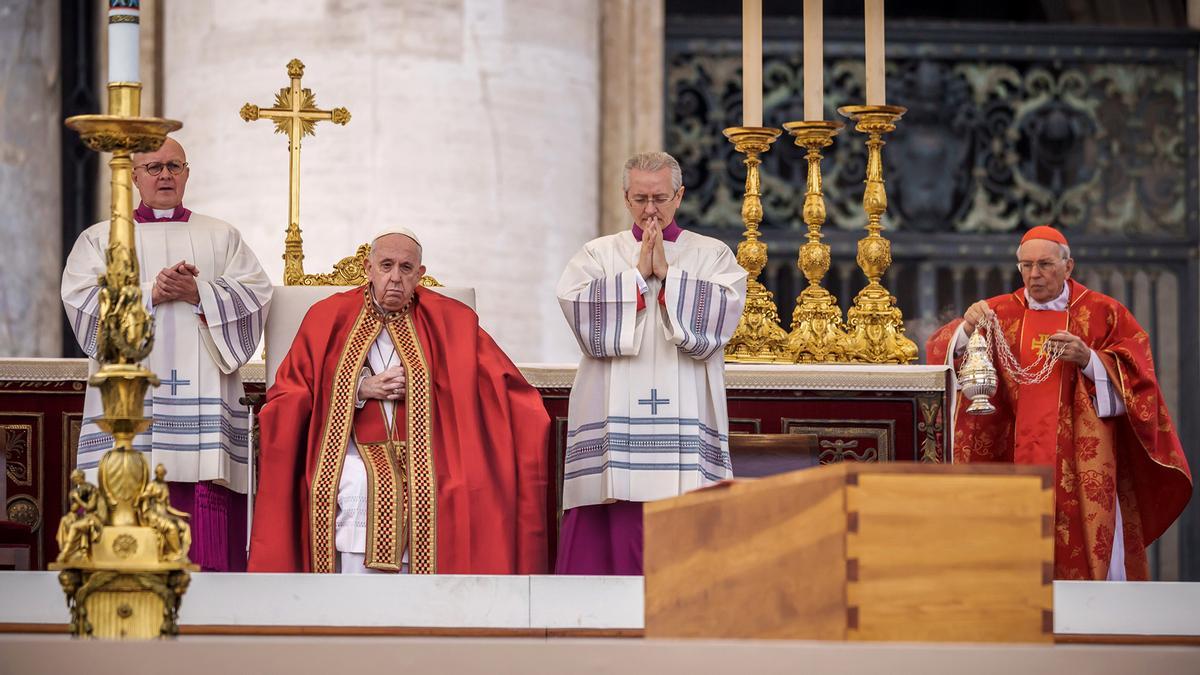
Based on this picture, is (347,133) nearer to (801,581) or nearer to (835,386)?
(835,386)

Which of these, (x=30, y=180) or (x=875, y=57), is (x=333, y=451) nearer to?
(x=875, y=57)

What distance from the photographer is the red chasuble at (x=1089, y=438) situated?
24.8ft

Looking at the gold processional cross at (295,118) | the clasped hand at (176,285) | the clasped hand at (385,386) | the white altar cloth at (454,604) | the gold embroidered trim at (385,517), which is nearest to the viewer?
the white altar cloth at (454,604)

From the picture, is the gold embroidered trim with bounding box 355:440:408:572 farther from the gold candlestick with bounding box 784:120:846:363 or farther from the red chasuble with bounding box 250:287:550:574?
the gold candlestick with bounding box 784:120:846:363

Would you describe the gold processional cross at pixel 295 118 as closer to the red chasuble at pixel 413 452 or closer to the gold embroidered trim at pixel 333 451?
the red chasuble at pixel 413 452

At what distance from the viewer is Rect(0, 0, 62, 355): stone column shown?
11.5 meters

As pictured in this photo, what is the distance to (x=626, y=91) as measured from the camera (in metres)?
11.6

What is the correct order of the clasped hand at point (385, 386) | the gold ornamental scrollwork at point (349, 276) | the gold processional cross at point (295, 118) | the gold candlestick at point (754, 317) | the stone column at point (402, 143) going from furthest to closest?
the stone column at point (402, 143), the gold processional cross at point (295, 118), the gold candlestick at point (754, 317), the gold ornamental scrollwork at point (349, 276), the clasped hand at point (385, 386)

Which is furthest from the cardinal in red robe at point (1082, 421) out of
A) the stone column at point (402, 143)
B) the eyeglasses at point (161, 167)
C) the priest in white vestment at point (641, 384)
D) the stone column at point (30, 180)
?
the stone column at point (30, 180)

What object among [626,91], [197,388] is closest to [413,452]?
[197,388]

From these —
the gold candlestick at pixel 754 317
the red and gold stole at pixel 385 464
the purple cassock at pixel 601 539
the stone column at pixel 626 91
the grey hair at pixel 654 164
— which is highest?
the stone column at pixel 626 91

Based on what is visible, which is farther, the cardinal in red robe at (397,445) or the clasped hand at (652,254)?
the clasped hand at (652,254)

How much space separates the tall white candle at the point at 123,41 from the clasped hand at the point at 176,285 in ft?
10.8

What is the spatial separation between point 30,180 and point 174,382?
477 centimetres
